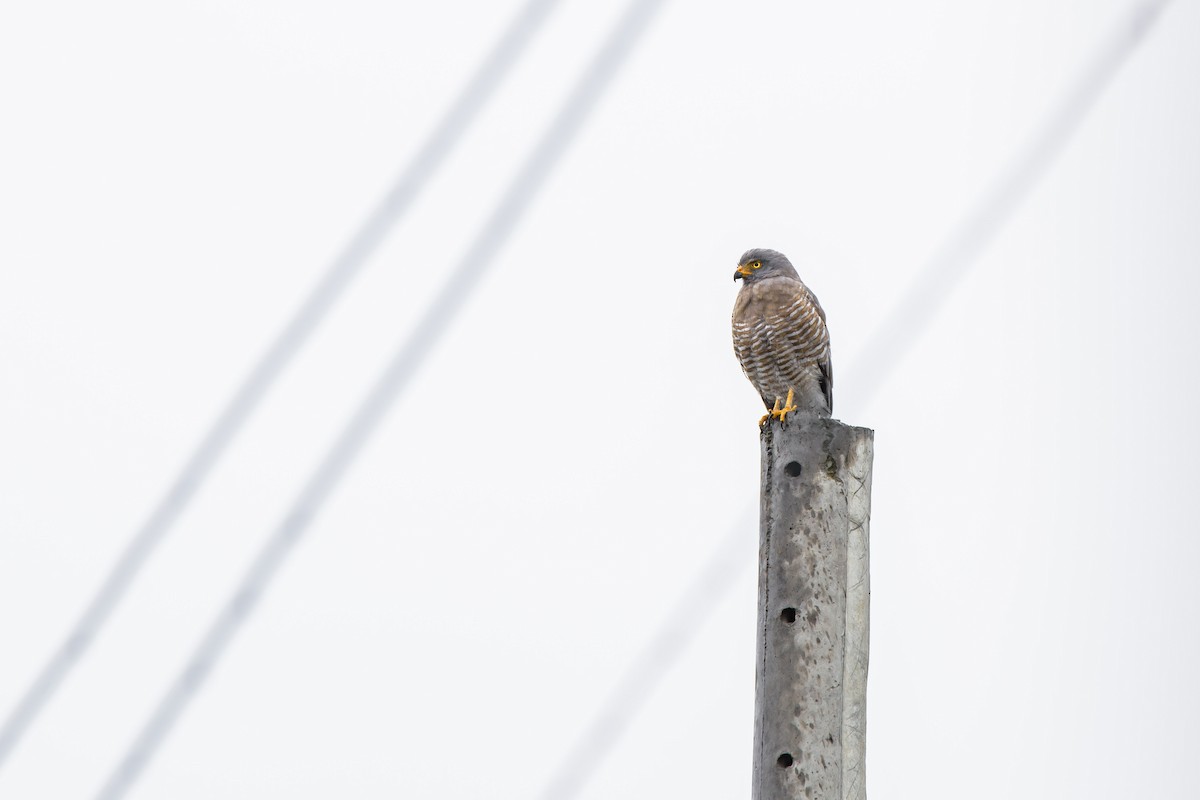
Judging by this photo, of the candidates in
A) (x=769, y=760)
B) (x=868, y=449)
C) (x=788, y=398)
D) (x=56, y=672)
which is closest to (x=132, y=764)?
(x=56, y=672)

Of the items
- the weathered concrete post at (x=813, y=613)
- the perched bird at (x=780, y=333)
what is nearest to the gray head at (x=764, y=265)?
the perched bird at (x=780, y=333)

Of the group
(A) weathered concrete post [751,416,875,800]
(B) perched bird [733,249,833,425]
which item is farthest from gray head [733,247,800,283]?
(A) weathered concrete post [751,416,875,800]

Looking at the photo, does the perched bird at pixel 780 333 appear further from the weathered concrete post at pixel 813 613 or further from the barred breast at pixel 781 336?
the weathered concrete post at pixel 813 613

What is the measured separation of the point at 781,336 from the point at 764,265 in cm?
53

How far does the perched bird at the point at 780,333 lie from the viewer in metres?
7.22

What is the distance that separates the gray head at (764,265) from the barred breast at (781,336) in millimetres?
74

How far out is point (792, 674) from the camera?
4.03 m

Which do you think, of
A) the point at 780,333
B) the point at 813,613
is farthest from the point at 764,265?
the point at 813,613

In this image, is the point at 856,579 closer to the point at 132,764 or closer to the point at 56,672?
the point at 132,764

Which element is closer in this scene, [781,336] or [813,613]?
[813,613]

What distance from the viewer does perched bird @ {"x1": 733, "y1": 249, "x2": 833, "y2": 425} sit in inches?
284

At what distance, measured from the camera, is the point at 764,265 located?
755cm

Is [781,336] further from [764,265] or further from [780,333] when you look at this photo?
[764,265]

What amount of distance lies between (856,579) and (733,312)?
11.5ft
